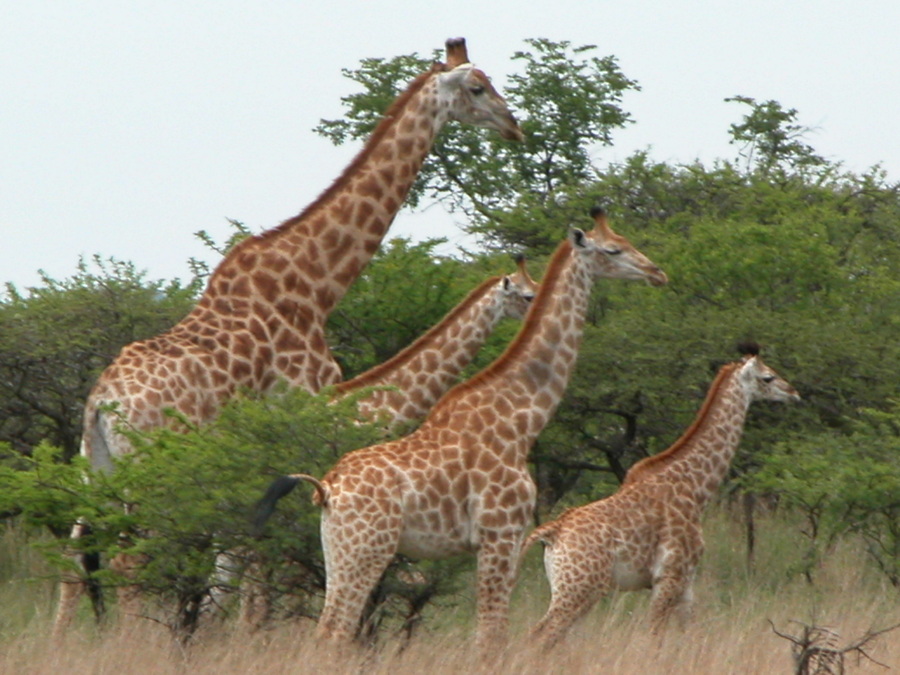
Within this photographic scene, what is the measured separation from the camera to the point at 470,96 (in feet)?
31.9

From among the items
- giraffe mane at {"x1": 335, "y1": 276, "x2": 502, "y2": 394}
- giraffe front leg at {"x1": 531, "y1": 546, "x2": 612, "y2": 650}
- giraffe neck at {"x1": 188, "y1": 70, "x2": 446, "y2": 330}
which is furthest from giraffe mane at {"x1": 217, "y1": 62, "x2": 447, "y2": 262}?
giraffe front leg at {"x1": 531, "y1": 546, "x2": 612, "y2": 650}

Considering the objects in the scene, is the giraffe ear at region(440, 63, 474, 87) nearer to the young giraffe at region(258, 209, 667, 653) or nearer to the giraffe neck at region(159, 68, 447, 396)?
the giraffe neck at region(159, 68, 447, 396)

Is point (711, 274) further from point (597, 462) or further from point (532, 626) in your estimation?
point (532, 626)

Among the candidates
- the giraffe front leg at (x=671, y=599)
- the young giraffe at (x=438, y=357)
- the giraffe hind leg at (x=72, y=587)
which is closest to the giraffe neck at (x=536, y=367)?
the young giraffe at (x=438, y=357)

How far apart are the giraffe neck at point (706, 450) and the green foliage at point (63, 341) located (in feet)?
13.2

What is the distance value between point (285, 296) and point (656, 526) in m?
2.25

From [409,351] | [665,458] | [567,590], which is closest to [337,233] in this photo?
[409,351]

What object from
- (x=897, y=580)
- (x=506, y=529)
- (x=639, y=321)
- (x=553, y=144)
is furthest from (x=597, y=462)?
(x=553, y=144)

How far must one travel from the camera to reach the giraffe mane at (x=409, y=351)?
29.4 ft

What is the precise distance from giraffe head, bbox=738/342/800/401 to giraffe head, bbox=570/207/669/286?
1152mm

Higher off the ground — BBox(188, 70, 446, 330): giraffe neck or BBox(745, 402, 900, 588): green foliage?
BBox(188, 70, 446, 330): giraffe neck

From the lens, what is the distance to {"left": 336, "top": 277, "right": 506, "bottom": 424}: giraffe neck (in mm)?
9219

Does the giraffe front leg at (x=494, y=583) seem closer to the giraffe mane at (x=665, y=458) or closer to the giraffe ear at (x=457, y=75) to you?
the giraffe mane at (x=665, y=458)

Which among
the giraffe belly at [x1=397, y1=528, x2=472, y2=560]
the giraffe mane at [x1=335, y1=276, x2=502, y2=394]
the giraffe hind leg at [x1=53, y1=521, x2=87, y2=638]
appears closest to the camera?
the giraffe belly at [x1=397, y1=528, x2=472, y2=560]
